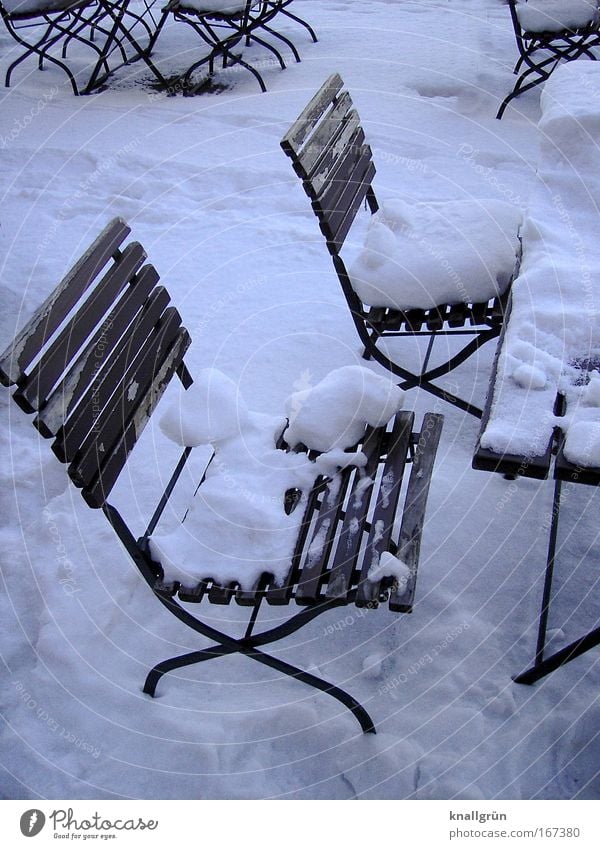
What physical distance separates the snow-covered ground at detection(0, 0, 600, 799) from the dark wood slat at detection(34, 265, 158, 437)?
68 cm

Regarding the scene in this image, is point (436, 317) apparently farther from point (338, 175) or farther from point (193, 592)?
point (193, 592)

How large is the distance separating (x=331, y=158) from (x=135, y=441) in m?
1.44

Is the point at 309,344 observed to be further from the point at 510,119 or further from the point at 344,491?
the point at 510,119

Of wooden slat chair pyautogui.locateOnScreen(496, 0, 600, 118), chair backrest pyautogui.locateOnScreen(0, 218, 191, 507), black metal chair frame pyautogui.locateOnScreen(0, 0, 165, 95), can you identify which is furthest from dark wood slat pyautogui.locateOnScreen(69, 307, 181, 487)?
black metal chair frame pyautogui.locateOnScreen(0, 0, 165, 95)

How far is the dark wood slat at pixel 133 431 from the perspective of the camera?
6.53 ft

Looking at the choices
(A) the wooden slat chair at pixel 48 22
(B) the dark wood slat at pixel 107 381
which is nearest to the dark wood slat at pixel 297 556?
(B) the dark wood slat at pixel 107 381

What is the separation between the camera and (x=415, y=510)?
82.7 inches

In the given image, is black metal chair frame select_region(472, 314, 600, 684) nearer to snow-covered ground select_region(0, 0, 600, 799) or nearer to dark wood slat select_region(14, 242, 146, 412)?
snow-covered ground select_region(0, 0, 600, 799)

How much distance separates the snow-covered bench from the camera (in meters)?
1.70

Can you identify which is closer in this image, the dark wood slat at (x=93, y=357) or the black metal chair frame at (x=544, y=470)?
the black metal chair frame at (x=544, y=470)

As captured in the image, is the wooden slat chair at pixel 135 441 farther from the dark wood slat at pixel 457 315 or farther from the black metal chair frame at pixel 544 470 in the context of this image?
the dark wood slat at pixel 457 315

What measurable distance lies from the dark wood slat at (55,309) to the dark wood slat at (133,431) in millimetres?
331

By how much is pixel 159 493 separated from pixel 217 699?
33.7 inches
